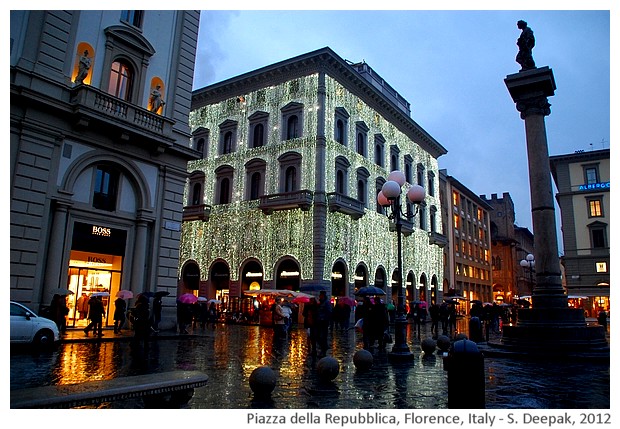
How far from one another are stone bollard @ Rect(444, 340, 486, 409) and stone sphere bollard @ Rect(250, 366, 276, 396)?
2.74 meters

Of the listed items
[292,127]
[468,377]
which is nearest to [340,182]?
[292,127]

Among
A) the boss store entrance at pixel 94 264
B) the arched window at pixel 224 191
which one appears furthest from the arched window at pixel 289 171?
the boss store entrance at pixel 94 264

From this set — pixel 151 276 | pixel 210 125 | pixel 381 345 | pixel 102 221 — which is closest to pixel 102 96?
pixel 102 221

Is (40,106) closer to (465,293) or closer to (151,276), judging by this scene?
(151,276)

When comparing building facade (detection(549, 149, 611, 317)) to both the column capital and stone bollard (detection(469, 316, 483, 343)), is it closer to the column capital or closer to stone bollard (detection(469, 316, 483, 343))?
stone bollard (detection(469, 316, 483, 343))

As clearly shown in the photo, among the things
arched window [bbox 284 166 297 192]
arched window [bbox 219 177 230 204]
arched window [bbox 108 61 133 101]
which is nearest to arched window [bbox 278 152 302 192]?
arched window [bbox 284 166 297 192]

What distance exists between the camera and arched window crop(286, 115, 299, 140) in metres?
32.7

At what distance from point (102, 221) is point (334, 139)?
18.6 meters

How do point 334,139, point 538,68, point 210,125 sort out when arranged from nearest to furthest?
point 538,68, point 334,139, point 210,125

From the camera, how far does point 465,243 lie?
2285 inches

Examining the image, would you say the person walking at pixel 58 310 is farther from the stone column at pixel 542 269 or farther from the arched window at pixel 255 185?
the arched window at pixel 255 185

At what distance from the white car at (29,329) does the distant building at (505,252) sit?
64.7 meters

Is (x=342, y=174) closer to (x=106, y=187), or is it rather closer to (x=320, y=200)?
(x=320, y=200)
